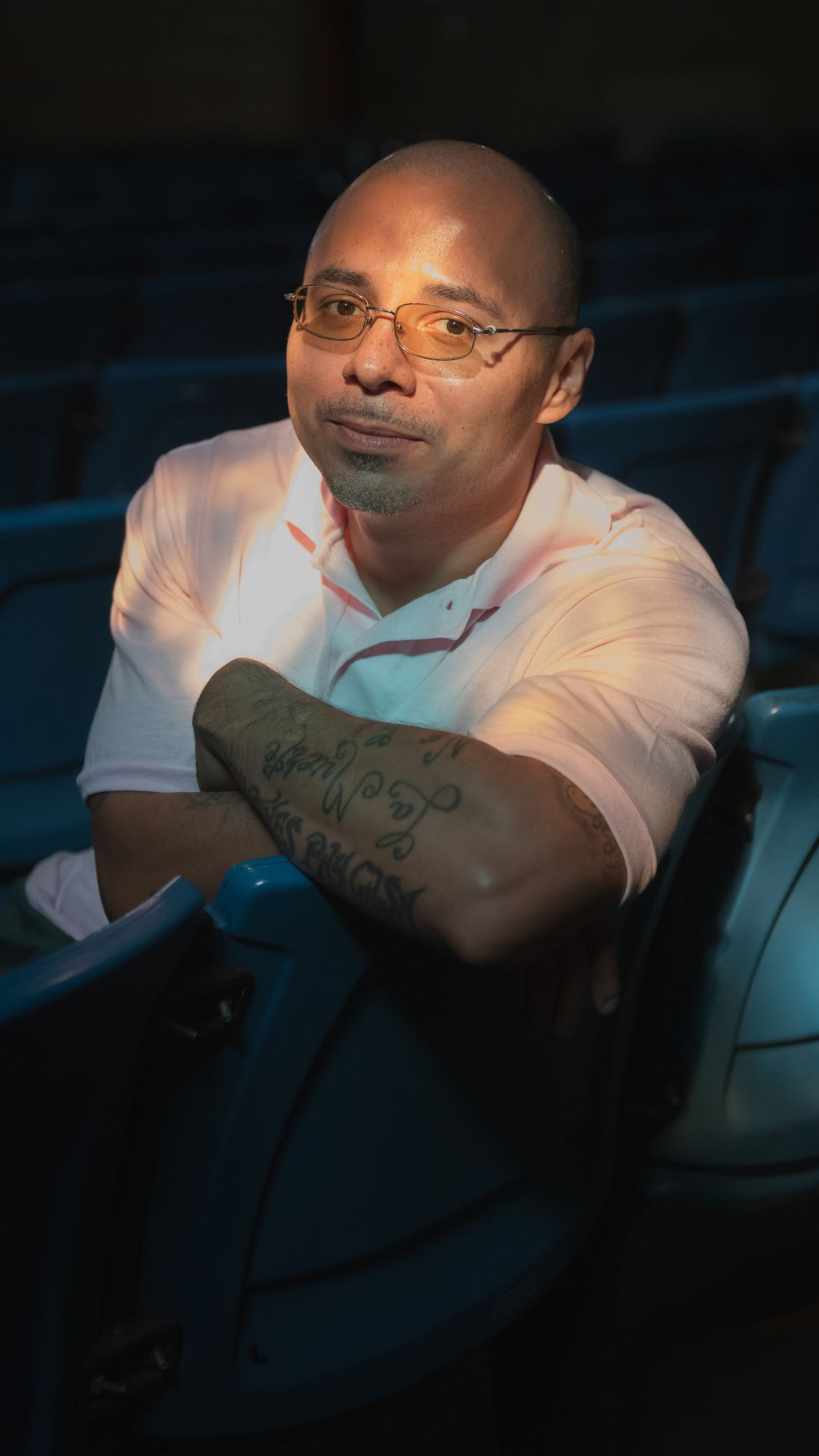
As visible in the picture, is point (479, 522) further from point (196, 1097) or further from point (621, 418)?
point (621, 418)

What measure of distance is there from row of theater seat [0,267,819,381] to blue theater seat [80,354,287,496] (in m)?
1.02

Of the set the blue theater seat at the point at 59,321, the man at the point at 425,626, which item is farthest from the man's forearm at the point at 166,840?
the blue theater seat at the point at 59,321

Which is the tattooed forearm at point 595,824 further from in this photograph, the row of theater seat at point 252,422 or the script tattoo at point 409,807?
the row of theater seat at point 252,422

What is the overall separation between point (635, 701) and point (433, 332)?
521 millimetres

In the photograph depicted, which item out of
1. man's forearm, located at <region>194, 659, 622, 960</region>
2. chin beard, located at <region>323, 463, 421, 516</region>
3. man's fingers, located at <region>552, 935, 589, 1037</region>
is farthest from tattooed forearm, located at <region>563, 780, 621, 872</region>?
chin beard, located at <region>323, 463, 421, 516</region>

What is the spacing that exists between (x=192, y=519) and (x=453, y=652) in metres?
0.41

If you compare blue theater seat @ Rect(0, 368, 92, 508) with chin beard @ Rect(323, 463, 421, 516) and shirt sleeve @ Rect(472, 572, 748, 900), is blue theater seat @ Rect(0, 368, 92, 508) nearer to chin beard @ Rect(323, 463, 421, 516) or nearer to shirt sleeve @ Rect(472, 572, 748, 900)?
chin beard @ Rect(323, 463, 421, 516)

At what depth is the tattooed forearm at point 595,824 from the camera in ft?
3.61

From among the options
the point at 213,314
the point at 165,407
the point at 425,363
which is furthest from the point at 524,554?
the point at 213,314

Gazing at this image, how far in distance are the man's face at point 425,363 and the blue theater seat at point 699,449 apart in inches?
40.1

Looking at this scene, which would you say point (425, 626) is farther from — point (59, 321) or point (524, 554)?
point (59, 321)

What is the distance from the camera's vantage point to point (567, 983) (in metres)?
1.16

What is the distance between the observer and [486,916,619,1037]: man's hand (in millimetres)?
1151

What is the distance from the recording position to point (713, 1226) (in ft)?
5.90
